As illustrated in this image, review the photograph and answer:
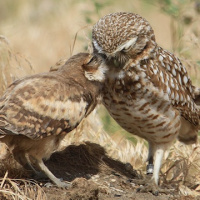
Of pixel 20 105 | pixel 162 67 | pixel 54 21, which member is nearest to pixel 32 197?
pixel 20 105

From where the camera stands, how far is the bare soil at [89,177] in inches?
201

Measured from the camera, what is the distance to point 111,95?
5.76 metres

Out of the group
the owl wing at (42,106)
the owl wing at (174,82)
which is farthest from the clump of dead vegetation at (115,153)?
the owl wing at (42,106)

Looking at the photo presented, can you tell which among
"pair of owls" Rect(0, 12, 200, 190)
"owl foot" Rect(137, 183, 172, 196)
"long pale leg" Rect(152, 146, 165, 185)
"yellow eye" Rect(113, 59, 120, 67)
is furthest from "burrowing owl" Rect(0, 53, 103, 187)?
"long pale leg" Rect(152, 146, 165, 185)

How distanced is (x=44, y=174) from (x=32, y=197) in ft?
1.96

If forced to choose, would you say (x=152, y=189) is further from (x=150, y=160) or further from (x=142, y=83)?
(x=142, y=83)

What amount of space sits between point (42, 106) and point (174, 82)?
5.03 ft

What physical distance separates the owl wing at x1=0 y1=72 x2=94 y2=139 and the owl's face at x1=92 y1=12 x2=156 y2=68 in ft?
1.28

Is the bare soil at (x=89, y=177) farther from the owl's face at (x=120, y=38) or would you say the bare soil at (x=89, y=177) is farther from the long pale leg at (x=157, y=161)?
the owl's face at (x=120, y=38)

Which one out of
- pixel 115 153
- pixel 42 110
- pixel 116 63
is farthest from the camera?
pixel 115 153

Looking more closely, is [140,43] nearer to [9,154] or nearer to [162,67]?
[162,67]

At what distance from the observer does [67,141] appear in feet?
21.2

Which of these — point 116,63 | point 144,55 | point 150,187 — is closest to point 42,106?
point 116,63

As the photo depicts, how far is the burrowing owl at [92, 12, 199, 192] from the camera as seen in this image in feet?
17.5
